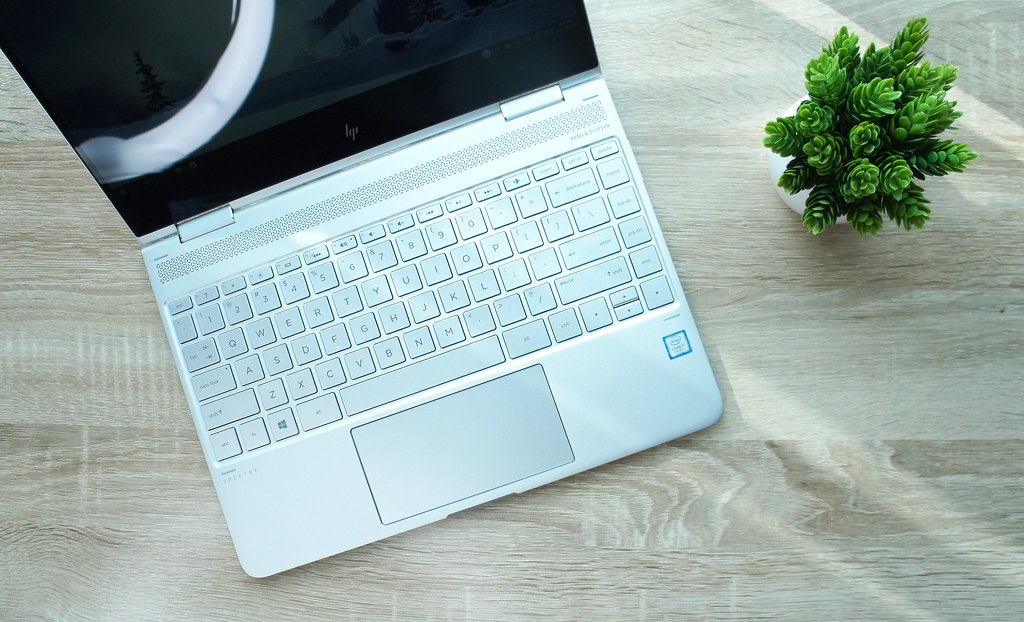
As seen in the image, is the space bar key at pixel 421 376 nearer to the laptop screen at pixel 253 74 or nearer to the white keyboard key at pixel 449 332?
the white keyboard key at pixel 449 332

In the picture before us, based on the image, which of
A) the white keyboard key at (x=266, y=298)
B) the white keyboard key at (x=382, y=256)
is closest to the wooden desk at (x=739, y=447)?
the white keyboard key at (x=266, y=298)

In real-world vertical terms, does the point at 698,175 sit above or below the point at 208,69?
below

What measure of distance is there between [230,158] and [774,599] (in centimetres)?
69

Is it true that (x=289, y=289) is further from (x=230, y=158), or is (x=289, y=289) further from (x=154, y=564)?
(x=154, y=564)

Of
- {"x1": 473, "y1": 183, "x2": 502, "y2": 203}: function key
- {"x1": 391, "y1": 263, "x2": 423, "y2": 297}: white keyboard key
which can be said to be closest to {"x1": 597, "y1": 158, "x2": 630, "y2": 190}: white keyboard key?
{"x1": 473, "y1": 183, "x2": 502, "y2": 203}: function key

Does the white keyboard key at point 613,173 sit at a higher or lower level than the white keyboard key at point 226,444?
higher

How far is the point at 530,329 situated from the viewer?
68 centimetres

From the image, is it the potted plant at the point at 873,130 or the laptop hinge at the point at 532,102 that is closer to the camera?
the potted plant at the point at 873,130

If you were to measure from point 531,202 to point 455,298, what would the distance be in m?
0.12

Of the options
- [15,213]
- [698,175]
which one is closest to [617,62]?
[698,175]

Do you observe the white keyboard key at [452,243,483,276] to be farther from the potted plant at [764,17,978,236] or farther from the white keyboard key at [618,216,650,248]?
the potted plant at [764,17,978,236]

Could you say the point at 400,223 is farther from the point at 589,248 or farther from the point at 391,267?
the point at 589,248

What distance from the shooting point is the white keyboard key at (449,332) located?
26.9 inches

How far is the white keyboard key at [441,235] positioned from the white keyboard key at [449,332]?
0.07 meters
